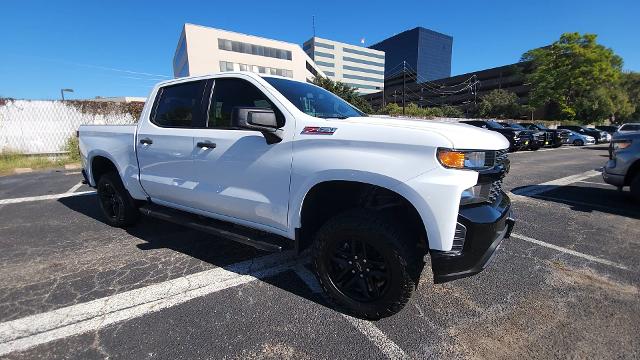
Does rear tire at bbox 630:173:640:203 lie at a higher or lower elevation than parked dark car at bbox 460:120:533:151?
lower

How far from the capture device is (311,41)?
377ft

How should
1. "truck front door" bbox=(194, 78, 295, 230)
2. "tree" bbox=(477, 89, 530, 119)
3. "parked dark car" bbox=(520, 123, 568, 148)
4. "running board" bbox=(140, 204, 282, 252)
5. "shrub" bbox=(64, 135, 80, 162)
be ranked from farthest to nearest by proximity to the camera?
1. "tree" bbox=(477, 89, 530, 119)
2. "parked dark car" bbox=(520, 123, 568, 148)
3. "shrub" bbox=(64, 135, 80, 162)
4. "running board" bbox=(140, 204, 282, 252)
5. "truck front door" bbox=(194, 78, 295, 230)

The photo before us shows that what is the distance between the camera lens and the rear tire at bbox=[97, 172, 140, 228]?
4266 millimetres

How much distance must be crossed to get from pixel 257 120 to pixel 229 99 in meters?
0.88

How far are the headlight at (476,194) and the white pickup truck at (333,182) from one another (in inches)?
0.5

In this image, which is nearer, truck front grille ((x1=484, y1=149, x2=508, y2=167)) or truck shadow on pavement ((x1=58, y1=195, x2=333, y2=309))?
truck front grille ((x1=484, y1=149, x2=508, y2=167))

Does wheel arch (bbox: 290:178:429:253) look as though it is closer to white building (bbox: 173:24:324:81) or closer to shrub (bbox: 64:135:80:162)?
shrub (bbox: 64:135:80:162)

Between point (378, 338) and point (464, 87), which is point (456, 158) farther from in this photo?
point (464, 87)

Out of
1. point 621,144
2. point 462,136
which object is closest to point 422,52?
point 621,144

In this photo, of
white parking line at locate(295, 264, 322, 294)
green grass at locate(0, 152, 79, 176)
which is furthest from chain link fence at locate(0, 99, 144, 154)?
white parking line at locate(295, 264, 322, 294)

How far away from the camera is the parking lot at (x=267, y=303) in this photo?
219 centimetres

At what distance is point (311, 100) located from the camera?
3088 mm

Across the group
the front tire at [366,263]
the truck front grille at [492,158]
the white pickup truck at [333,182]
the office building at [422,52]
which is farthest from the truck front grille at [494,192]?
the office building at [422,52]

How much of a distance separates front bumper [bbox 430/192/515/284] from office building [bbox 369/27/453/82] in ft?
589
